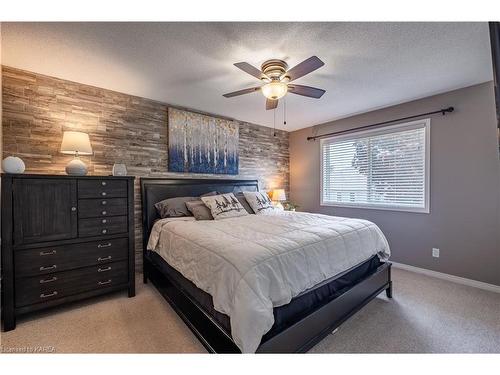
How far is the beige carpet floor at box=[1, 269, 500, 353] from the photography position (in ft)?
5.54

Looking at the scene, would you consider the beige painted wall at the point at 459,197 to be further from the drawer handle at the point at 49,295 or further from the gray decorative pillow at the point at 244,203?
the drawer handle at the point at 49,295

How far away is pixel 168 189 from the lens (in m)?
3.27

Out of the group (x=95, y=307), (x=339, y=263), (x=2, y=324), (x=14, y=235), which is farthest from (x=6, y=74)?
(x=339, y=263)

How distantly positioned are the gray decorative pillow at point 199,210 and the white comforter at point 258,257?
1.26ft

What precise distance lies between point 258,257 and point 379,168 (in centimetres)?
315

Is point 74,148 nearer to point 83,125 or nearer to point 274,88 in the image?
point 83,125

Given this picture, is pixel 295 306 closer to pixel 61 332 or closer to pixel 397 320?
pixel 397 320

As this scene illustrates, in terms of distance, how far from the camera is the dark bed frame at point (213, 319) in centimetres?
143

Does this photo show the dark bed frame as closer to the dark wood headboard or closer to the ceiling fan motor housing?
the dark wood headboard

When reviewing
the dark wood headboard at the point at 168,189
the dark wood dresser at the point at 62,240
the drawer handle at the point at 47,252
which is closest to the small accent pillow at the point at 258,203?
the dark wood headboard at the point at 168,189

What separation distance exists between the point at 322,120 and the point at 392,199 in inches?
73.7

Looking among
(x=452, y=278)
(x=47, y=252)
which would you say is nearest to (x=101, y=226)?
(x=47, y=252)

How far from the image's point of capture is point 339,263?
1869 millimetres

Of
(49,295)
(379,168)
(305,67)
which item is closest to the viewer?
(305,67)
